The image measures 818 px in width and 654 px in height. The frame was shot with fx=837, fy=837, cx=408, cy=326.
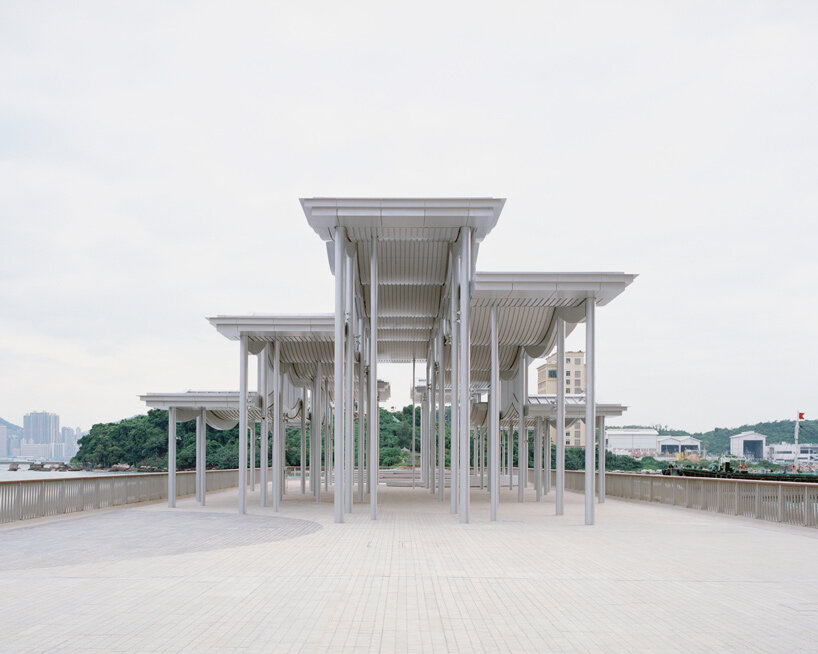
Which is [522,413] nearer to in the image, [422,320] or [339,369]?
[339,369]

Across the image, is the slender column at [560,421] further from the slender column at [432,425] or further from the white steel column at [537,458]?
the slender column at [432,425]

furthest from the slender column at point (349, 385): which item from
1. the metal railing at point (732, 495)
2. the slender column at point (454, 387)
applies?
the metal railing at point (732, 495)

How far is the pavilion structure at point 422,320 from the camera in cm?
1895

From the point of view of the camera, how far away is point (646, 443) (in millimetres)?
154375

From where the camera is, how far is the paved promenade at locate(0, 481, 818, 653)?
295 inches

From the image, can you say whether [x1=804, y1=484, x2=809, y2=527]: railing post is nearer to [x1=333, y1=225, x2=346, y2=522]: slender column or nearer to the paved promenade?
the paved promenade

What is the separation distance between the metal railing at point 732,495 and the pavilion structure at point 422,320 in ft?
6.24

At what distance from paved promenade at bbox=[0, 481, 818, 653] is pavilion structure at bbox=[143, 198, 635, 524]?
3594 mm

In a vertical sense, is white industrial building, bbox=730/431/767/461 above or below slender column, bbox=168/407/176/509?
below

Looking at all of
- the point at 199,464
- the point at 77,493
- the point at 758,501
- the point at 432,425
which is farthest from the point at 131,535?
the point at 432,425

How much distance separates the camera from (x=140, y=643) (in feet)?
23.9

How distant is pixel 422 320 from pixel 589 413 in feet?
48.9

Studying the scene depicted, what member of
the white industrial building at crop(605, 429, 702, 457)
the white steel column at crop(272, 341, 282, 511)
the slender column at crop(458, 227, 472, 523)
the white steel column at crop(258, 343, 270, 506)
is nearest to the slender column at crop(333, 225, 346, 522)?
the slender column at crop(458, 227, 472, 523)

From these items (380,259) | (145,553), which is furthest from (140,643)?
(380,259)
